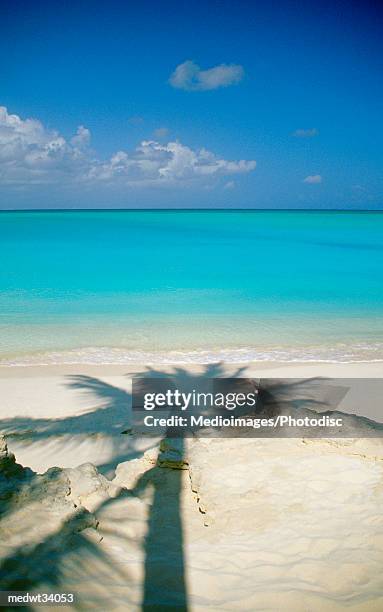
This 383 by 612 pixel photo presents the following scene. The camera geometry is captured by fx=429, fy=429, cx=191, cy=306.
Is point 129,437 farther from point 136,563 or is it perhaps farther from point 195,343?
point 195,343

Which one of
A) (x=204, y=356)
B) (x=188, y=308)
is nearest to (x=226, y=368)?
(x=204, y=356)

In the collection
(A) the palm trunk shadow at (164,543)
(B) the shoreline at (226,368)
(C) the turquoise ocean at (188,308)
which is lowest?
(A) the palm trunk shadow at (164,543)

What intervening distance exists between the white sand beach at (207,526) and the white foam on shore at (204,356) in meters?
5.24

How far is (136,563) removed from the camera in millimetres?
3559

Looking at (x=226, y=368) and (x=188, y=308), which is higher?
(x=188, y=308)

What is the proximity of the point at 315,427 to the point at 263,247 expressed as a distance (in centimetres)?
4341

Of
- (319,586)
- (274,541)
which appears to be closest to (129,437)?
(274,541)

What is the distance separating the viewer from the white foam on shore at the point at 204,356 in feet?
38.7

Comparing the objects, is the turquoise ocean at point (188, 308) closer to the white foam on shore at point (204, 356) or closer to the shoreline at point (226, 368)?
the white foam on shore at point (204, 356)

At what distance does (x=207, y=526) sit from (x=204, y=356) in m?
7.92

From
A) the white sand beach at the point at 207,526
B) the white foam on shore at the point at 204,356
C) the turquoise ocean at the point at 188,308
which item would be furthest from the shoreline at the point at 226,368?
the white sand beach at the point at 207,526

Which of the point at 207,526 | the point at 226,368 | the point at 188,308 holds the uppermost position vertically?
the point at 188,308

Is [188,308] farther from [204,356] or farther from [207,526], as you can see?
[207,526]

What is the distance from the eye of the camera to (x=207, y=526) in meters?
4.40
